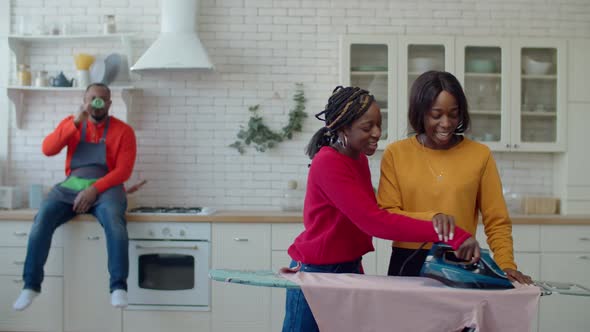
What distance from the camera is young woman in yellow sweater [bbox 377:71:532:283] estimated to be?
215 centimetres

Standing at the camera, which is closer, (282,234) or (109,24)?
(282,234)

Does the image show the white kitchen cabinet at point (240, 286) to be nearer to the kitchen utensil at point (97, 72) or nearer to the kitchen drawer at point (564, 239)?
the kitchen utensil at point (97, 72)

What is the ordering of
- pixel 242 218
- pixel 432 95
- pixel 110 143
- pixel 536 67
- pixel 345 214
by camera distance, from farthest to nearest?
pixel 536 67
pixel 110 143
pixel 242 218
pixel 432 95
pixel 345 214

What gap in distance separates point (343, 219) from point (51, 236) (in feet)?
8.99

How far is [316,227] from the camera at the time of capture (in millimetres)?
2117

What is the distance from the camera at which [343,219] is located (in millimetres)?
2094

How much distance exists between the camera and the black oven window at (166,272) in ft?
14.4

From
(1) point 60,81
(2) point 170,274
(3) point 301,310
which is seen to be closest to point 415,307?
(3) point 301,310

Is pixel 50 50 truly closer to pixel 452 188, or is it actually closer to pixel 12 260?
pixel 12 260

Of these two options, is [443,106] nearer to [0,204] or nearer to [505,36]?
[505,36]

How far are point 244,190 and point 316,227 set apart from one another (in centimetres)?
291

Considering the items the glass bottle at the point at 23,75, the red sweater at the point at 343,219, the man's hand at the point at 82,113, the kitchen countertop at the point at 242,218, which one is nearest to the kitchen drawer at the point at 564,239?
the kitchen countertop at the point at 242,218

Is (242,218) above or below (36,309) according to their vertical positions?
above

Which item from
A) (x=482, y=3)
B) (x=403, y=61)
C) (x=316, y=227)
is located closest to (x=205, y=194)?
(x=403, y=61)
